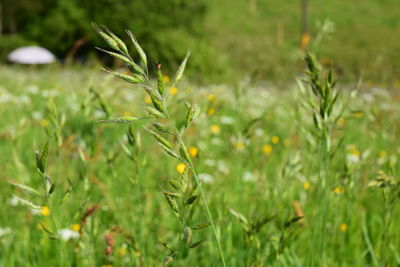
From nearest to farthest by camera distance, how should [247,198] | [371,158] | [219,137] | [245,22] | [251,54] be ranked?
1. [247,198]
2. [371,158]
3. [219,137]
4. [251,54]
5. [245,22]

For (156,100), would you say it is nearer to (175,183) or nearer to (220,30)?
(175,183)

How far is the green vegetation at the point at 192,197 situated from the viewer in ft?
2.60

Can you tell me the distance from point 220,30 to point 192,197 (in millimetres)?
27715

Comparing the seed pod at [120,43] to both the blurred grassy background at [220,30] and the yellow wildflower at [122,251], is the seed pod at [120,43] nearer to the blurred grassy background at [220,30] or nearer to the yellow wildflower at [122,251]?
the yellow wildflower at [122,251]

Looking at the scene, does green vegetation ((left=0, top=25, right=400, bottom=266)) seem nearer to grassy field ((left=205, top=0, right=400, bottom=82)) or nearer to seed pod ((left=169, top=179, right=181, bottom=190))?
seed pod ((left=169, top=179, right=181, bottom=190))

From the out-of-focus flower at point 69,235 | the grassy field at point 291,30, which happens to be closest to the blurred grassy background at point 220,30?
the grassy field at point 291,30

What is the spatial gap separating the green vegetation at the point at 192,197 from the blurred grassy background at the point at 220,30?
5485mm

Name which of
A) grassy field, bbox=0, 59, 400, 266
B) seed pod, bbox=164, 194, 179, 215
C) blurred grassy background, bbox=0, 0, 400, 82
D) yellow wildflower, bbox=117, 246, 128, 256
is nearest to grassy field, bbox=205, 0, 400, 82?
blurred grassy background, bbox=0, 0, 400, 82

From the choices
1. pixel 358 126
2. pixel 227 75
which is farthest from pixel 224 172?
pixel 227 75

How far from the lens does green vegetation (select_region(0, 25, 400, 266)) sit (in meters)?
0.79

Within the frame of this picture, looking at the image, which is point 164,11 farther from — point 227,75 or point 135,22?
point 227,75

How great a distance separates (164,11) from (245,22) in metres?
13.3

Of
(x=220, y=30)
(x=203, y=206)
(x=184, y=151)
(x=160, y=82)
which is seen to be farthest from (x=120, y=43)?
(x=220, y=30)

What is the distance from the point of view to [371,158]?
310cm
